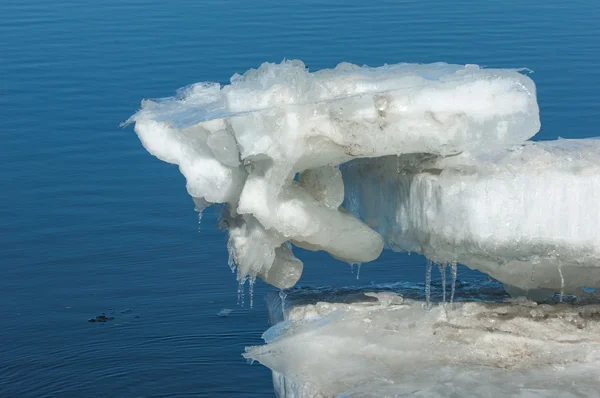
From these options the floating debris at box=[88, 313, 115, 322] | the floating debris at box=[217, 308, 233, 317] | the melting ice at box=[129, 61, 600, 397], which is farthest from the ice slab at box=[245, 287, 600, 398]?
the floating debris at box=[88, 313, 115, 322]

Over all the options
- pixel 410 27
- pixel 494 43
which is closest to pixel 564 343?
pixel 494 43

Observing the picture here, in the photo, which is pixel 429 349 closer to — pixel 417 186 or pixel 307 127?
pixel 417 186

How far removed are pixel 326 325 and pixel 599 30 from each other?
11.2 m

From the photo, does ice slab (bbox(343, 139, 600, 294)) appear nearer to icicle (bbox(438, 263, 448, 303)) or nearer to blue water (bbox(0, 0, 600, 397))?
icicle (bbox(438, 263, 448, 303))

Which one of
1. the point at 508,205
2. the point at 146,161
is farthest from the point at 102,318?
the point at 508,205

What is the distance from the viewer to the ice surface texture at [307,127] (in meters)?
3.63

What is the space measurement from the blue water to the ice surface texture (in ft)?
6.72

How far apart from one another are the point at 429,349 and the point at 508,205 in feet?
1.94

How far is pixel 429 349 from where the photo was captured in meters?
3.61

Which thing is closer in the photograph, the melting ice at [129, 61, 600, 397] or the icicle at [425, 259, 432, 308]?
the melting ice at [129, 61, 600, 397]

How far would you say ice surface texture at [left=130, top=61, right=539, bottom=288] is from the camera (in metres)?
3.63

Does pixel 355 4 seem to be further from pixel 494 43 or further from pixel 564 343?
pixel 564 343

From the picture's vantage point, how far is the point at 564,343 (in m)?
3.62

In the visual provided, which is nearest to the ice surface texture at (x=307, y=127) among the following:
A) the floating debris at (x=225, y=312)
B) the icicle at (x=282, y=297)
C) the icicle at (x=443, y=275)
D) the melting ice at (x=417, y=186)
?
the melting ice at (x=417, y=186)
